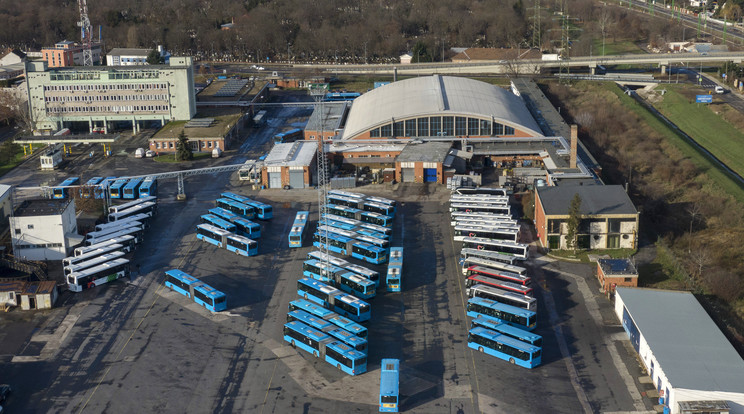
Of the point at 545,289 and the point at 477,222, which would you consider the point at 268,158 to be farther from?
the point at 545,289

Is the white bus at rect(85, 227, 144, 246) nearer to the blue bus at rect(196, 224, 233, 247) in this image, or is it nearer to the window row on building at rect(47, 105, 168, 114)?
the blue bus at rect(196, 224, 233, 247)

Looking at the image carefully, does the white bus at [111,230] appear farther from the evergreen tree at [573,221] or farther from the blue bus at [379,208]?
the evergreen tree at [573,221]

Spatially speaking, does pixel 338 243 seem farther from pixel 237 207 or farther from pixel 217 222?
pixel 237 207

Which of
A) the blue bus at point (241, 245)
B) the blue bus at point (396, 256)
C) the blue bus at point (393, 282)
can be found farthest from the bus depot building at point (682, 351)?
the blue bus at point (241, 245)

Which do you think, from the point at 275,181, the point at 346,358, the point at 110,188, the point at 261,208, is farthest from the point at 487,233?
the point at 110,188

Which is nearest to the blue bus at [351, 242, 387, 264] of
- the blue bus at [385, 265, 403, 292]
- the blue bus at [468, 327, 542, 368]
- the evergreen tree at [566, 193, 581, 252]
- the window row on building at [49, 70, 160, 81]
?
the blue bus at [385, 265, 403, 292]

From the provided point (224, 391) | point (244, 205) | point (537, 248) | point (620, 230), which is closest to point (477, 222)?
point (537, 248)
